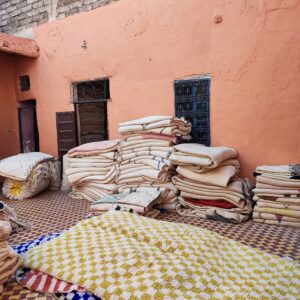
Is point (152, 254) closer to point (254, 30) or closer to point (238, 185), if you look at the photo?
point (238, 185)

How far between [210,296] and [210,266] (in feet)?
0.91

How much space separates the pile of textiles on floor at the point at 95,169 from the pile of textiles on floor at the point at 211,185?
40.3 inches

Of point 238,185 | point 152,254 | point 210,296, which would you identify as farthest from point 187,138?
point 210,296

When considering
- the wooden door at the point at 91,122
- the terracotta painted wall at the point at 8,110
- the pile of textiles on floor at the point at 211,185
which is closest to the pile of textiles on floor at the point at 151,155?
the pile of textiles on floor at the point at 211,185

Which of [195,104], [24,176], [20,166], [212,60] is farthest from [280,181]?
[20,166]

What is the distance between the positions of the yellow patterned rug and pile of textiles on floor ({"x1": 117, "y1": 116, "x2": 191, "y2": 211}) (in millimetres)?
1377

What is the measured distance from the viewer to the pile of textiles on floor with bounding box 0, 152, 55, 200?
471cm

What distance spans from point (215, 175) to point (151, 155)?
3.01 feet

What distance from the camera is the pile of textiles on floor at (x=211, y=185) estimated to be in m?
3.35

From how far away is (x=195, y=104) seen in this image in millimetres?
4137

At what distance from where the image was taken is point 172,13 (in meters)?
4.14

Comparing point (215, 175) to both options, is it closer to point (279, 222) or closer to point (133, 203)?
point (279, 222)

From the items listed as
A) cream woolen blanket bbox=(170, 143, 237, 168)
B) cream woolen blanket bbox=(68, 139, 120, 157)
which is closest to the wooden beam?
cream woolen blanket bbox=(68, 139, 120, 157)

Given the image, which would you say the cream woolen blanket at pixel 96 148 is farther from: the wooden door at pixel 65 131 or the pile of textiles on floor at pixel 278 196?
the pile of textiles on floor at pixel 278 196
